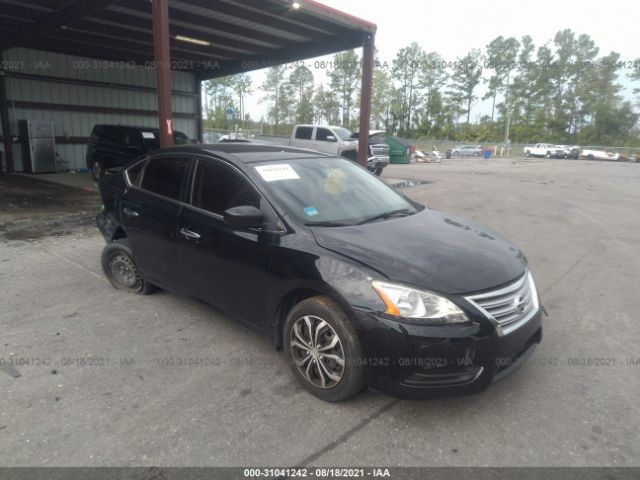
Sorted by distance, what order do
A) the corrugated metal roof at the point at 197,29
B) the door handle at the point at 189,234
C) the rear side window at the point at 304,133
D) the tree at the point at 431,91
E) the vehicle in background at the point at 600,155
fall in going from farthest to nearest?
the tree at the point at 431,91 → the vehicle in background at the point at 600,155 → the rear side window at the point at 304,133 → the corrugated metal roof at the point at 197,29 → the door handle at the point at 189,234

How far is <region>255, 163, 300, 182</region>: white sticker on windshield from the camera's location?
11.0 feet

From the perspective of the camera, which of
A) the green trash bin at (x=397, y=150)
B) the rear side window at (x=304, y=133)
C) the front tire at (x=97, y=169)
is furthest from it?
the green trash bin at (x=397, y=150)

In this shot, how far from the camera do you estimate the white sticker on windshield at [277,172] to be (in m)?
3.36

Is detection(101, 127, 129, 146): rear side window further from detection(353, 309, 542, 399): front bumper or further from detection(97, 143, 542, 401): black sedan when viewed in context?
detection(353, 309, 542, 399): front bumper

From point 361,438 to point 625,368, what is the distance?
218 cm

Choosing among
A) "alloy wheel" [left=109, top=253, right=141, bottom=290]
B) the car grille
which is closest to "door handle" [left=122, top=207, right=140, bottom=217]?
"alloy wheel" [left=109, top=253, right=141, bottom=290]

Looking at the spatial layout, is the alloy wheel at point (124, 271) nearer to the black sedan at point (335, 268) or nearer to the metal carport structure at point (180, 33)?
the black sedan at point (335, 268)

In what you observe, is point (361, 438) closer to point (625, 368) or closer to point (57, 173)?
point (625, 368)

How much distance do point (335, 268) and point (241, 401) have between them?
104 cm

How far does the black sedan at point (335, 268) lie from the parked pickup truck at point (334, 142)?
42.6ft

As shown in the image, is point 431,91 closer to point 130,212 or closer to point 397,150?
point 397,150

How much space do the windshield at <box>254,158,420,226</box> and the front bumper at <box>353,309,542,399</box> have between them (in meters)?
0.95

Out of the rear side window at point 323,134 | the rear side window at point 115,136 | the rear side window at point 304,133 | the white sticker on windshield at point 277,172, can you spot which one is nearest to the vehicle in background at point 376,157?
the rear side window at point 323,134

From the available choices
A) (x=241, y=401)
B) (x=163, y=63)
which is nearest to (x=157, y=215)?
(x=241, y=401)
